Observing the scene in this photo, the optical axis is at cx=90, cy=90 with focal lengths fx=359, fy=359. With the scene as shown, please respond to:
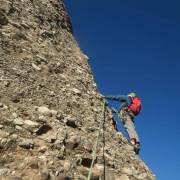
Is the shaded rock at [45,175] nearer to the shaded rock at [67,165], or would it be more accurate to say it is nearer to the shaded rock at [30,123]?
the shaded rock at [67,165]

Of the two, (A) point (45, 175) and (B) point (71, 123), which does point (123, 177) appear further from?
(A) point (45, 175)

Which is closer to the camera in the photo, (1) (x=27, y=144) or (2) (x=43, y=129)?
(1) (x=27, y=144)

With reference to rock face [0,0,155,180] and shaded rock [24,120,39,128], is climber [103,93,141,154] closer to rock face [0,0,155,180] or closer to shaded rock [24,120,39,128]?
rock face [0,0,155,180]

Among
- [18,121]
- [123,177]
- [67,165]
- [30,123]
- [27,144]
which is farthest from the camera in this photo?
[123,177]

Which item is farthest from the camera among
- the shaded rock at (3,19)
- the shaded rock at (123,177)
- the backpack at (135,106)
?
the backpack at (135,106)

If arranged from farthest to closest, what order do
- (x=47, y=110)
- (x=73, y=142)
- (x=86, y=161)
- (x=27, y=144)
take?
(x=47, y=110) < (x=73, y=142) < (x=86, y=161) < (x=27, y=144)

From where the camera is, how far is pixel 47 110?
11734 mm

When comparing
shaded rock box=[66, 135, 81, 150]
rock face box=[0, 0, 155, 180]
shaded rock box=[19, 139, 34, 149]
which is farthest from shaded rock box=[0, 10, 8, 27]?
shaded rock box=[19, 139, 34, 149]

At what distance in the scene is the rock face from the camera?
32.1 ft

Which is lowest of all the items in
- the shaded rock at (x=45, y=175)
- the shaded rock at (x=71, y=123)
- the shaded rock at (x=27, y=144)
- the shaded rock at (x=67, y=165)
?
the shaded rock at (x=45, y=175)

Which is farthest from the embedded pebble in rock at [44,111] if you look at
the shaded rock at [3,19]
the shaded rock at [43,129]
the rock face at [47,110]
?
the shaded rock at [3,19]

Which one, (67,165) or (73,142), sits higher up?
(73,142)

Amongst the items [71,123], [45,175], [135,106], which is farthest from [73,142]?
[135,106]

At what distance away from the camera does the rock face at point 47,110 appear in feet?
32.1
